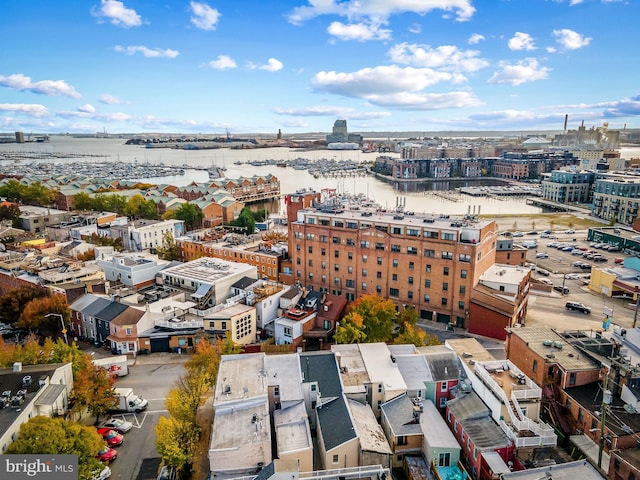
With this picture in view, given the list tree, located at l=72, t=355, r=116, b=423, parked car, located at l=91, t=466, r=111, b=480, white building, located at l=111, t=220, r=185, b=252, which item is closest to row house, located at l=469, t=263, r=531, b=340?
tree, located at l=72, t=355, r=116, b=423

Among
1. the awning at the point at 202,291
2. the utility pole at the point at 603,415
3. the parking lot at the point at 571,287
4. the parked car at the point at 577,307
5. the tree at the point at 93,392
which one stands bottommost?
the parking lot at the point at 571,287

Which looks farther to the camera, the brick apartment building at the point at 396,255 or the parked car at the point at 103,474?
the brick apartment building at the point at 396,255

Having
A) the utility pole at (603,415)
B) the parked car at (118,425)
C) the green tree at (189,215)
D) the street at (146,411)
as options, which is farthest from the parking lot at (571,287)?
the green tree at (189,215)

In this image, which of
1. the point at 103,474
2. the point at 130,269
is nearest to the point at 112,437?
the point at 103,474

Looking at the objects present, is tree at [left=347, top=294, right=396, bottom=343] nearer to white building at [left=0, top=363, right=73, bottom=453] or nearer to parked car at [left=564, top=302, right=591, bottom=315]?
white building at [left=0, top=363, right=73, bottom=453]

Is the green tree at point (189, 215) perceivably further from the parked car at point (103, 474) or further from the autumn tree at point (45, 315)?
the parked car at point (103, 474)

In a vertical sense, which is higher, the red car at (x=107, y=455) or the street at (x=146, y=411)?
the red car at (x=107, y=455)

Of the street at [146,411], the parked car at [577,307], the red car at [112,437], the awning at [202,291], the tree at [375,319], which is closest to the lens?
the street at [146,411]
